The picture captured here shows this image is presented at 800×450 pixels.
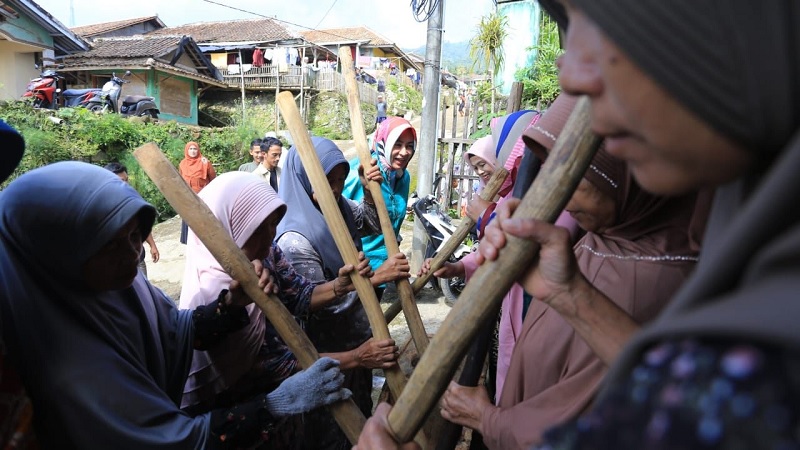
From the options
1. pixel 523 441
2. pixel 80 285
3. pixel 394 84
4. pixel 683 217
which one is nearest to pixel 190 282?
pixel 80 285

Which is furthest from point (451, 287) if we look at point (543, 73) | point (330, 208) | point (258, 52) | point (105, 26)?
point (105, 26)

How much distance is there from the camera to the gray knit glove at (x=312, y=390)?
1781mm

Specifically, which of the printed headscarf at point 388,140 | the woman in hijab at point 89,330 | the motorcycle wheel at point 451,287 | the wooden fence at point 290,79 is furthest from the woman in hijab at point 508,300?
the wooden fence at point 290,79

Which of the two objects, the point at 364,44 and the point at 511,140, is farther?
the point at 364,44

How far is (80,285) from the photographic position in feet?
5.40

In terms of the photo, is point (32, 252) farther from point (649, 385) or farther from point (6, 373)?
point (649, 385)

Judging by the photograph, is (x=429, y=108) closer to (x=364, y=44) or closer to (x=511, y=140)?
(x=511, y=140)

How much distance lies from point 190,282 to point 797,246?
8.28 feet

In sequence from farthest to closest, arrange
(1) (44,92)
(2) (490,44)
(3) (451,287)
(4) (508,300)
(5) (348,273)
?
(1) (44,92) → (2) (490,44) → (3) (451,287) → (5) (348,273) → (4) (508,300)

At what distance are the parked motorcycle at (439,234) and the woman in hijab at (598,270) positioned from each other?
504 centimetres

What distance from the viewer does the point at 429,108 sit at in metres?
7.52

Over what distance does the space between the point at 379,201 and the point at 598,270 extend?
1.67 metres

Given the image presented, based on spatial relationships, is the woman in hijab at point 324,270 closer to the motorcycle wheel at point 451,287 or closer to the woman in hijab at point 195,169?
the motorcycle wheel at point 451,287

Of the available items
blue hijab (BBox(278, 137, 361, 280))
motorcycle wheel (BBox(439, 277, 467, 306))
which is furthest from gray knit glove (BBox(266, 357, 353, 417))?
motorcycle wheel (BBox(439, 277, 467, 306))
